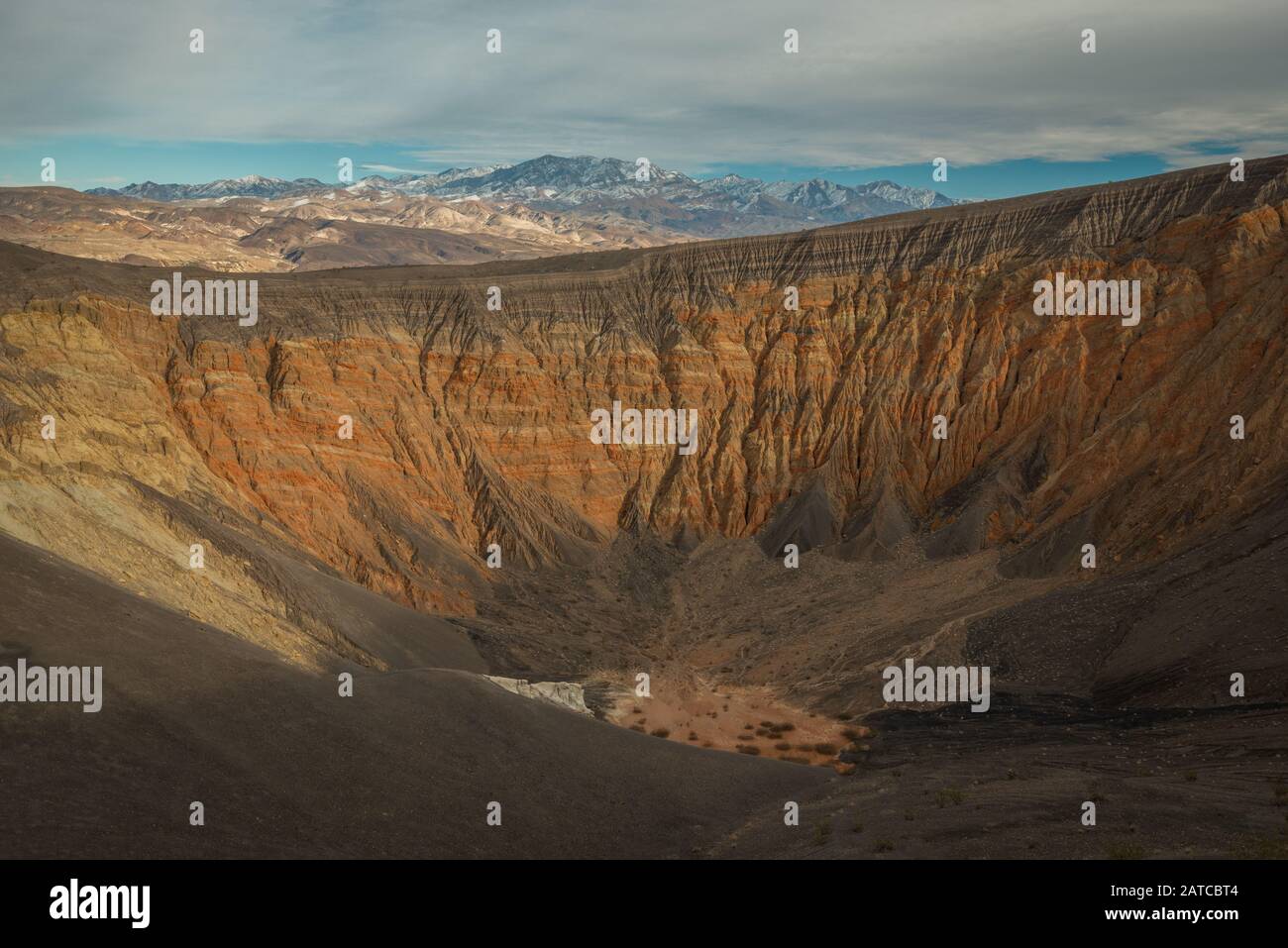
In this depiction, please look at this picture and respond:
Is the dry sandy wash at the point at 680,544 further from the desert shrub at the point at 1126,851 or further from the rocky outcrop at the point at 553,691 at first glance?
the rocky outcrop at the point at 553,691

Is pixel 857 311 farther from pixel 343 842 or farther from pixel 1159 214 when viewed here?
pixel 343 842

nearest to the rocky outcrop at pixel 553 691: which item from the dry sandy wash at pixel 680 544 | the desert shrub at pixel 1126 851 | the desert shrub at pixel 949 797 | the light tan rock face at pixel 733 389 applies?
the dry sandy wash at pixel 680 544

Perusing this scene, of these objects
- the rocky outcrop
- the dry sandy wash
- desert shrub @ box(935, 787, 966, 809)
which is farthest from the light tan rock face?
desert shrub @ box(935, 787, 966, 809)

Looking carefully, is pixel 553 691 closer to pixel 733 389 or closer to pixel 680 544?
pixel 680 544

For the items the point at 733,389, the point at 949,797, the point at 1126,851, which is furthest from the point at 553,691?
the point at 733,389

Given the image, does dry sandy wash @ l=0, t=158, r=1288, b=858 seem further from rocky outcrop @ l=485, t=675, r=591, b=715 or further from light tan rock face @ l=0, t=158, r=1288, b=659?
rocky outcrop @ l=485, t=675, r=591, b=715
